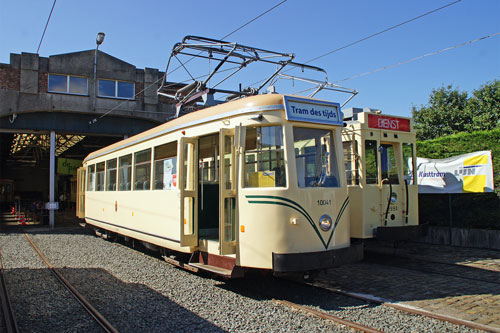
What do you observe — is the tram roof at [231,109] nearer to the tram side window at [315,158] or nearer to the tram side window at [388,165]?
the tram side window at [315,158]

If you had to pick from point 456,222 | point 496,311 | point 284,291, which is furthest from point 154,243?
point 456,222

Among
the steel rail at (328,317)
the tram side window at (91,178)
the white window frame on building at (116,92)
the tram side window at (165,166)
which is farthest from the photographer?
the white window frame on building at (116,92)

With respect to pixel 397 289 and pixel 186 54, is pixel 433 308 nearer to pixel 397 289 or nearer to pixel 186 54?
pixel 397 289

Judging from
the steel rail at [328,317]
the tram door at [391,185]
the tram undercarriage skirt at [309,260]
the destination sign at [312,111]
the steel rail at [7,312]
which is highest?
the destination sign at [312,111]

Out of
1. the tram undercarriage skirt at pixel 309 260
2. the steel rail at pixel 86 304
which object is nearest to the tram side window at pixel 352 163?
the tram undercarriage skirt at pixel 309 260

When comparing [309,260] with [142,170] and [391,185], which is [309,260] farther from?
[142,170]

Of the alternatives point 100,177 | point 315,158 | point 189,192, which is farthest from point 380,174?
point 100,177

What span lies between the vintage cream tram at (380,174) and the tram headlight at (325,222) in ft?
8.92

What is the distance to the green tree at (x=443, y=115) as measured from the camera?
20.0 m

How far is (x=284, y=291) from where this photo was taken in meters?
6.24

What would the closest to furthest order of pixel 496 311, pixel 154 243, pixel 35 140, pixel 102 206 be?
pixel 496 311 → pixel 154 243 → pixel 102 206 → pixel 35 140

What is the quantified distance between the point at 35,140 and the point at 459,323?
23112mm

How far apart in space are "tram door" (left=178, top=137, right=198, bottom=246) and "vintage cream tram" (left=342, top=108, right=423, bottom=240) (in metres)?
3.55

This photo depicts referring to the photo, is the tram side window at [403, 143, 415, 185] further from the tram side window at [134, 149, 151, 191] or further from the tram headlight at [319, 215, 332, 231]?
the tram side window at [134, 149, 151, 191]
